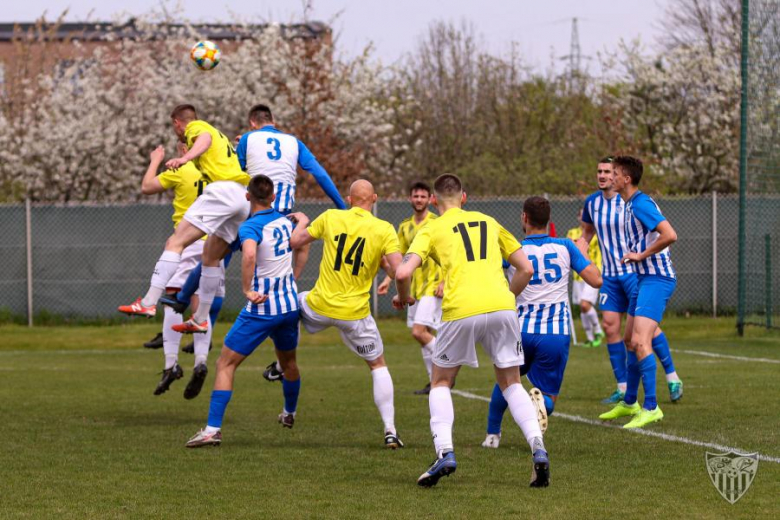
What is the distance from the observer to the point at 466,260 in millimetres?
7559

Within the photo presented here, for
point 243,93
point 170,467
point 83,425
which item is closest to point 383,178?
point 243,93

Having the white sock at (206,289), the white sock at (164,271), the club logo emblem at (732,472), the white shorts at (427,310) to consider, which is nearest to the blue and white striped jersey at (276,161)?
the white sock at (206,289)

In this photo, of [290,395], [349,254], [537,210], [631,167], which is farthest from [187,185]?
[537,210]

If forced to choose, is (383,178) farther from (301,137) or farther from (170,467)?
(170,467)

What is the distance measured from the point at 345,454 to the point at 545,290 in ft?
6.58

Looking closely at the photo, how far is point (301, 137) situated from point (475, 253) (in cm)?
2186

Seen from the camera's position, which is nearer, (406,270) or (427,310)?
(406,270)

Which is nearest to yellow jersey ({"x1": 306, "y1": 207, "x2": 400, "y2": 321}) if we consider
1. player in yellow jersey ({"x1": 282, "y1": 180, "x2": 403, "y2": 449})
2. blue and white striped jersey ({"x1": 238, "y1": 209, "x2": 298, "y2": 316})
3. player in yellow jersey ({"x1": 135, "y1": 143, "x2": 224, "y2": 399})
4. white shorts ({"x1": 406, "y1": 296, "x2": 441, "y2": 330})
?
player in yellow jersey ({"x1": 282, "y1": 180, "x2": 403, "y2": 449})

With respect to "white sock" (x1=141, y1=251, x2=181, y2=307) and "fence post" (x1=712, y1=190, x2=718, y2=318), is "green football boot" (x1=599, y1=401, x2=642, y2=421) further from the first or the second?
"fence post" (x1=712, y1=190, x2=718, y2=318)

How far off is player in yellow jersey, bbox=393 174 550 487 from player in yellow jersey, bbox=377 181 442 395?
435cm

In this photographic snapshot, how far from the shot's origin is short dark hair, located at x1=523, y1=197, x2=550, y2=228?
880cm

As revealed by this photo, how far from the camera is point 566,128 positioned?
3878cm

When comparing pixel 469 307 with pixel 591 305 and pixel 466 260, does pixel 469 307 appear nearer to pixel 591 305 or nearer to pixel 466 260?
pixel 466 260

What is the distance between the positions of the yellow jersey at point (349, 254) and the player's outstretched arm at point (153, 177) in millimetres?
2725
